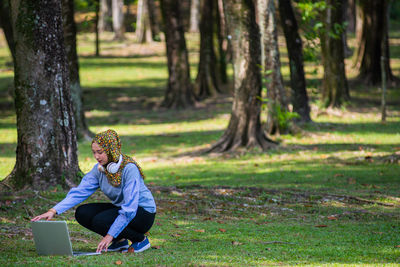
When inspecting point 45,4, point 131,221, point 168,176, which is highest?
point 45,4

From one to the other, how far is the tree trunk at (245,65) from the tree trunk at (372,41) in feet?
55.6

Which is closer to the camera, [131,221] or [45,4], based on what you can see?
[131,221]

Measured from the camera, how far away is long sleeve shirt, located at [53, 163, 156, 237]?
6.24 meters

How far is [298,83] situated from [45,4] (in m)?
12.4

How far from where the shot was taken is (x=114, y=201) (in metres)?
6.62

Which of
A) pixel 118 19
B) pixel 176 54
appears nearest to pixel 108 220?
pixel 176 54

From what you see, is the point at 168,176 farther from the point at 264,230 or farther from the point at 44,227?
the point at 44,227

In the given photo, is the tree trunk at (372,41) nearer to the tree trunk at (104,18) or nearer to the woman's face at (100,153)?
the woman's face at (100,153)

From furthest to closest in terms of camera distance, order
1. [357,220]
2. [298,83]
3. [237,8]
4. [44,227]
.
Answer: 1. [298,83]
2. [237,8]
3. [357,220]
4. [44,227]

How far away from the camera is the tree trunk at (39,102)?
9516 millimetres

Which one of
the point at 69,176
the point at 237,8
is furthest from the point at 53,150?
the point at 237,8

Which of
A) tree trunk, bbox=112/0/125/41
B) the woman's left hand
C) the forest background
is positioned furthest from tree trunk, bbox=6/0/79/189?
tree trunk, bbox=112/0/125/41

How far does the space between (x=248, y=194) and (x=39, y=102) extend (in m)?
3.83

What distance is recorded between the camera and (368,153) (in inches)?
622
